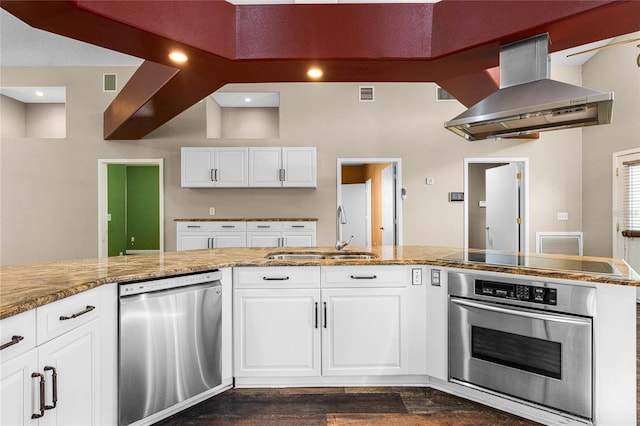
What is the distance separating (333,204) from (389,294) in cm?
326

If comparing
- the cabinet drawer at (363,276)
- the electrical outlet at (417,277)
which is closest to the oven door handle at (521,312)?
the electrical outlet at (417,277)

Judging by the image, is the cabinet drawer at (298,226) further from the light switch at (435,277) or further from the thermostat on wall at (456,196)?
the light switch at (435,277)

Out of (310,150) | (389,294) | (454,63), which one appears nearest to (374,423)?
(389,294)

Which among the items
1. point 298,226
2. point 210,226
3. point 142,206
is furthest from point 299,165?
point 142,206

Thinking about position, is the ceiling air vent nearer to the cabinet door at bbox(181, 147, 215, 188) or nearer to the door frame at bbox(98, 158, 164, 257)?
the cabinet door at bbox(181, 147, 215, 188)

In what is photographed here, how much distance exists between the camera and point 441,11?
7.30 feet

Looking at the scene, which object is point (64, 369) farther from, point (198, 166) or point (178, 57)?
point (198, 166)

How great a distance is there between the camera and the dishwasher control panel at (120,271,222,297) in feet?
5.82

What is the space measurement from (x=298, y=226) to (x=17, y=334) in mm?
3905

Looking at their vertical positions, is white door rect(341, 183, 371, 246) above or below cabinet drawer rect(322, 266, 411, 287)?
above

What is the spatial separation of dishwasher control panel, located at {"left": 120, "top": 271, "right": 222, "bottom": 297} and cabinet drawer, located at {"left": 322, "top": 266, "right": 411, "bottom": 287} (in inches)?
28.0

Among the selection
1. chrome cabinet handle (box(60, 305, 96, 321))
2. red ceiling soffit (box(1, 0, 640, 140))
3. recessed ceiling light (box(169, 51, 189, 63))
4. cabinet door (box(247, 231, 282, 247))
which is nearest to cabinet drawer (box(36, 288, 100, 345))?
chrome cabinet handle (box(60, 305, 96, 321))

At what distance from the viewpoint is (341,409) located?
6.83 feet

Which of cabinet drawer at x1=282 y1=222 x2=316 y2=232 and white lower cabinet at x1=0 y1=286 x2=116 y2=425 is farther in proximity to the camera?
cabinet drawer at x1=282 y1=222 x2=316 y2=232
